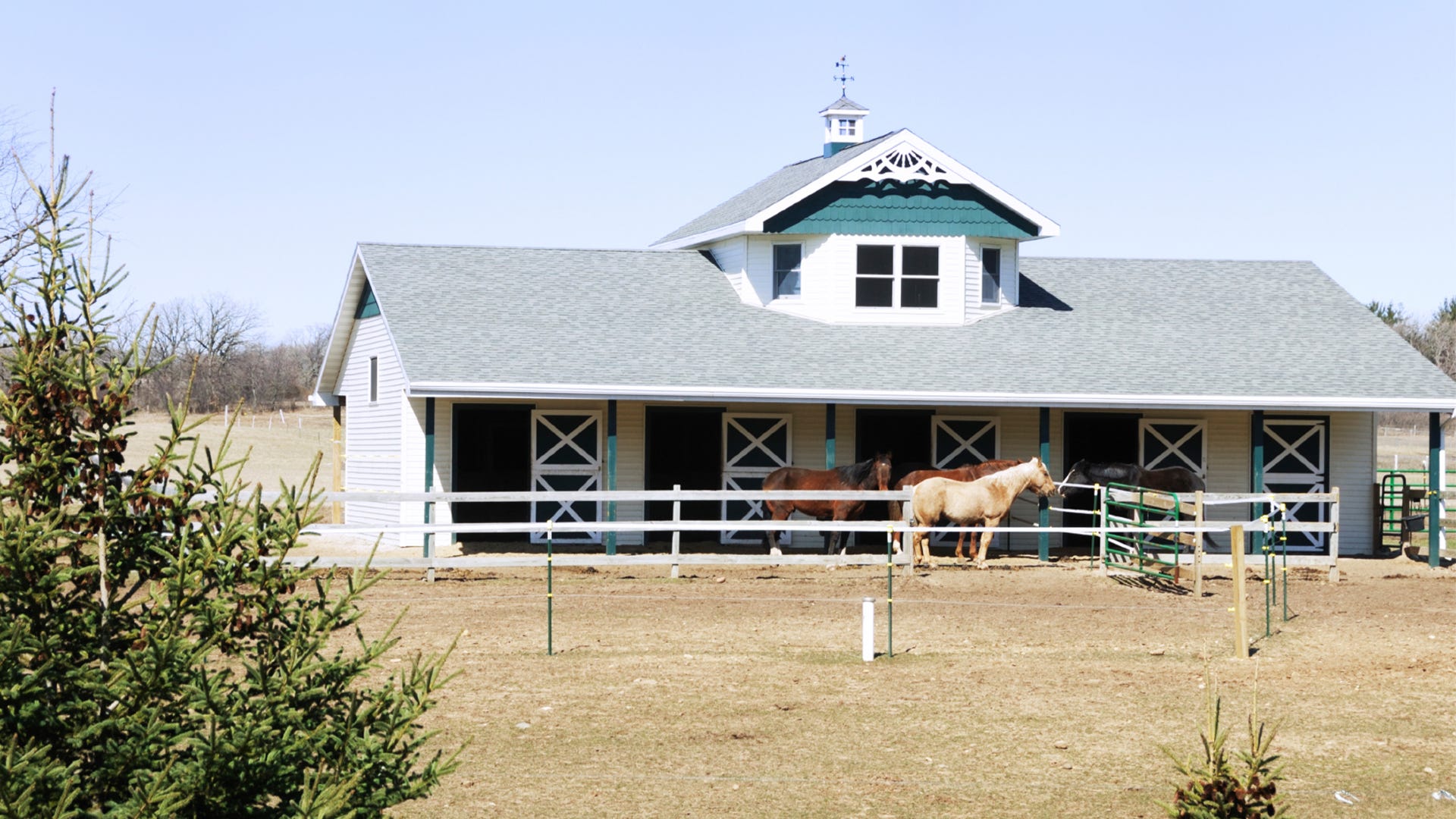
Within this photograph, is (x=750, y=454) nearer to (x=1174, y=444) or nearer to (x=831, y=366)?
(x=831, y=366)

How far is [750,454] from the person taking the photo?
24672mm

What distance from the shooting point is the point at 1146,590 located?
19500 millimetres

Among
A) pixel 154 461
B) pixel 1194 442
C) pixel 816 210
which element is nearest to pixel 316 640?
pixel 154 461

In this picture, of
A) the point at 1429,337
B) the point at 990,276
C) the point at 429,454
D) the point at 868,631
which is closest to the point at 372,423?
the point at 429,454

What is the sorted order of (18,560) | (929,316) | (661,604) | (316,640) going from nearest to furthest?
(18,560) < (316,640) < (661,604) < (929,316)

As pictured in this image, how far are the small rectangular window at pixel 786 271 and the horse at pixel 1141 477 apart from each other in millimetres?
5854

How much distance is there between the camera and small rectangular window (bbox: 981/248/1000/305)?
26.8 meters

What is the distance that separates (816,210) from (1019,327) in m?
4.15

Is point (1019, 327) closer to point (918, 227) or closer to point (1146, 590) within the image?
point (918, 227)

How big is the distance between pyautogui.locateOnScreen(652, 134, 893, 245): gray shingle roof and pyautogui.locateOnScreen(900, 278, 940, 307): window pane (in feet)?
7.93

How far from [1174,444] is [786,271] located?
720 centimetres

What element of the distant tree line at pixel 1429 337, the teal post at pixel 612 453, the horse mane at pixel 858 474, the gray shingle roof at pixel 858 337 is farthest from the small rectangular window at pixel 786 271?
the distant tree line at pixel 1429 337

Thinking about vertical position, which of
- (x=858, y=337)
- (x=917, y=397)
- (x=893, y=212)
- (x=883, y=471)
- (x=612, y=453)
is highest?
(x=893, y=212)

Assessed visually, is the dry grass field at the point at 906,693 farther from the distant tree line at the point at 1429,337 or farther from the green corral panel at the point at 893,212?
the distant tree line at the point at 1429,337
